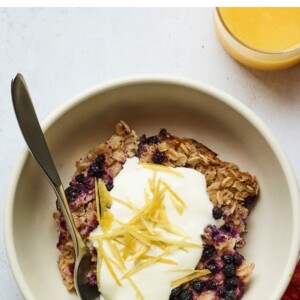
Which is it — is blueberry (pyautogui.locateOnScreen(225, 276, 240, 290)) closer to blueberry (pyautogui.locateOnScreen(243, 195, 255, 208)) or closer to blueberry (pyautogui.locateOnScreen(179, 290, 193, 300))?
blueberry (pyautogui.locateOnScreen(179, 290, 193, 300))

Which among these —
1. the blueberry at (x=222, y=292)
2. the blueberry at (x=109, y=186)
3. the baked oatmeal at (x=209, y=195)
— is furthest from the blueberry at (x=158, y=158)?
the blueberry at (x=222, y=292)

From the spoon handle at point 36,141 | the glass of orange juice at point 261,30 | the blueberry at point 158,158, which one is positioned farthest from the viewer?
the glass of orange juice at point 261,30

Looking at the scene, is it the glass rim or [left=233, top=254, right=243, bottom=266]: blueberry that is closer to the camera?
[left=233, top=254, right=243, bottom=266]: blueberry

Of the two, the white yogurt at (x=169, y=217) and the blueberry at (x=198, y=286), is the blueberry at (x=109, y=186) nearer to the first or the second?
the white yogurt at (x=169, y=217)

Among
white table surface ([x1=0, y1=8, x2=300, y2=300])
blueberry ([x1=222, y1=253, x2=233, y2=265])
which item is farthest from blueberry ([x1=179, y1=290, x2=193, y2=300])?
white table surface ([x1=0, y1=8, x2=300, y2=300])

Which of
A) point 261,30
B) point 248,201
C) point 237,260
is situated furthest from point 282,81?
point 237,260

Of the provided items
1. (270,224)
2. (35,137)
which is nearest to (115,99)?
(35,137)
